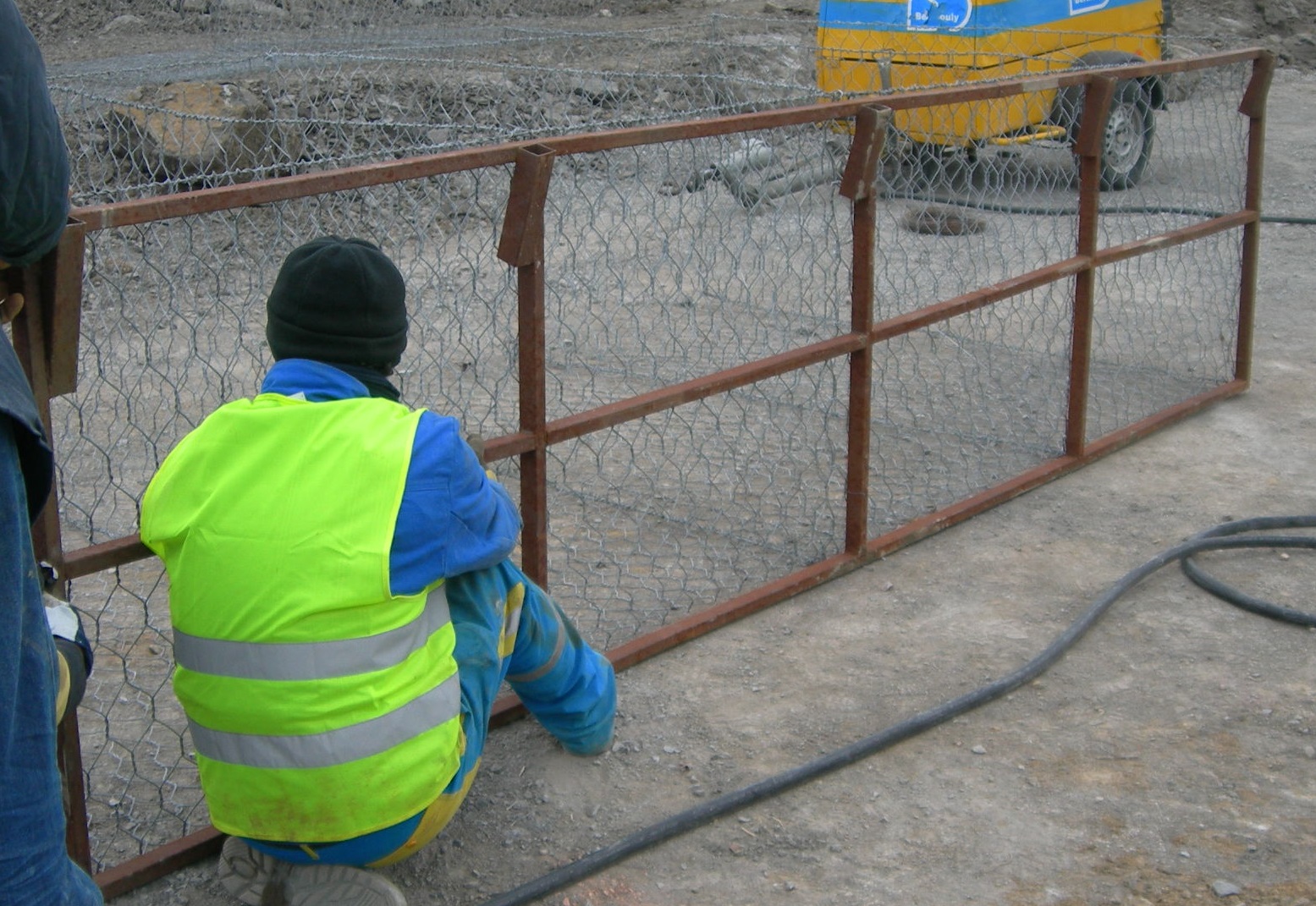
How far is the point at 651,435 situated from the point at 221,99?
16.8 ft

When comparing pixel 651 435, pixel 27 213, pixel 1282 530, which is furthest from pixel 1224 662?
pixel 27 213

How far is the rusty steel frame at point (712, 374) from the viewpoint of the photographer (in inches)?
98.8

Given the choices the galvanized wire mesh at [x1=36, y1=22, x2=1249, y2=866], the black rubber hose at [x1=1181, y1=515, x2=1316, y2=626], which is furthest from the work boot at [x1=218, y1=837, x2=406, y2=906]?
the black rubber hose at [x1=1181, y1=515, x2=1316, y2=626]

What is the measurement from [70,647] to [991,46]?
8758mm

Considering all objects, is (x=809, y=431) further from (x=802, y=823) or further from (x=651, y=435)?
(x=802, y=823)

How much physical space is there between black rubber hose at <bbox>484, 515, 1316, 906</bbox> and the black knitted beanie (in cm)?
110

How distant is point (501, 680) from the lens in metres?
2.85

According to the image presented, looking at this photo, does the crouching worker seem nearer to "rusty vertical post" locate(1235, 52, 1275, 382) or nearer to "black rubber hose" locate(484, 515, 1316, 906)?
"black rubber hose" locate(484, 515, 1316, 906)

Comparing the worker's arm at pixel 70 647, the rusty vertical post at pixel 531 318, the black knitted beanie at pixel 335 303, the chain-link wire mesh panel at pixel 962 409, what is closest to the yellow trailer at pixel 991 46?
the chain-link wire mesh panel at pixel 962 409

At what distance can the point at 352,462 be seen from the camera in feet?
7.79

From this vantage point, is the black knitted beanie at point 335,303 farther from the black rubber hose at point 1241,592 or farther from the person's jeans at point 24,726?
the black rubber hose at point 1241,592

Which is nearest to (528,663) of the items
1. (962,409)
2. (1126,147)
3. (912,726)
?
(912,726)

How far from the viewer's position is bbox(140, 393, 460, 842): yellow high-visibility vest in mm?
2354

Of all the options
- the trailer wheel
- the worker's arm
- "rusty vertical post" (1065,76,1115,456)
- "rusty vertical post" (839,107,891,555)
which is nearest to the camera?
Result: the worker's arm
